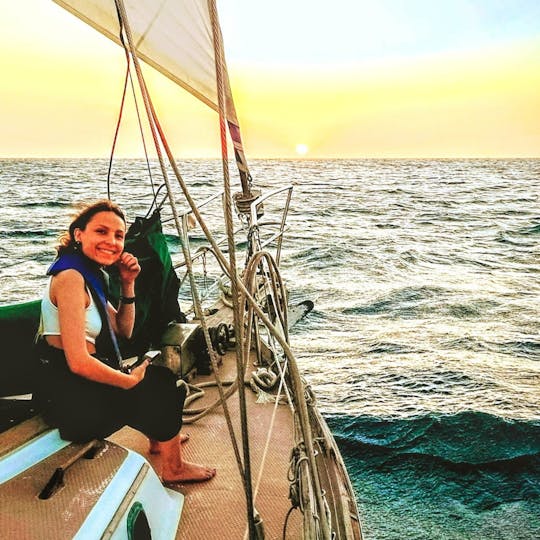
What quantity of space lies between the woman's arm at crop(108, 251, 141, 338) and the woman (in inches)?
10.4

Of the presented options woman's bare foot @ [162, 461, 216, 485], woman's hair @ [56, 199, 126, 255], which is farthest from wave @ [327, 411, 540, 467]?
woman's hair @ [56, 199, 126, 255]

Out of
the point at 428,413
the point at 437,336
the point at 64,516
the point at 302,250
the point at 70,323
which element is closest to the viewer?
the point at 64,516

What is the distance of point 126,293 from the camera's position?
2674mm

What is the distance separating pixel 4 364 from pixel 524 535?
390 centimetres

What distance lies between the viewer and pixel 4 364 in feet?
8.12

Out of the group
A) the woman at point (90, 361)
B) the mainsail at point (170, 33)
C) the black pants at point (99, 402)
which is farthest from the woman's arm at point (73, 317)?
the mainsail at point (170, 33)

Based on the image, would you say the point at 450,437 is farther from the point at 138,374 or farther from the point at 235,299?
the point at 235,299

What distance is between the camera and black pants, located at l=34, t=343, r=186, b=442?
6.97ft

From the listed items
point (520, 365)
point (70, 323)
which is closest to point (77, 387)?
point (70, 323)

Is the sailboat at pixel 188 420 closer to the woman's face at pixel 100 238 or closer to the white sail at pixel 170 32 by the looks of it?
the white sail at pixel 170 32

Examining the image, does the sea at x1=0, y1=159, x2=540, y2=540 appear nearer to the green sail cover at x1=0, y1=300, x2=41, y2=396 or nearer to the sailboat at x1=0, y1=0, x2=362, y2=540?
the green sail cover at x1=0, y1=300, x2=41, y2=396

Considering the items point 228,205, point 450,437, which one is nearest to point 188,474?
point 228,205

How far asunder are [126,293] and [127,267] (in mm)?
152

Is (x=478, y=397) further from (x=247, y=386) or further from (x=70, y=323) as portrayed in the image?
(x=70, y=323)
